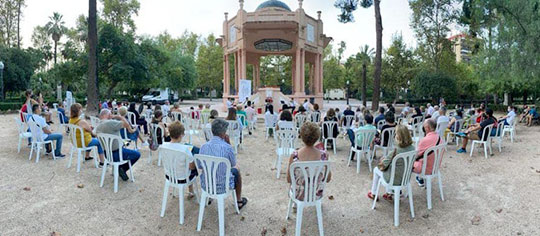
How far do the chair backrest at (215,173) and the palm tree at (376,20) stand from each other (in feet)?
48.5

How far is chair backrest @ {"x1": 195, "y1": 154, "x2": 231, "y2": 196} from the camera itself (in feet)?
10.3

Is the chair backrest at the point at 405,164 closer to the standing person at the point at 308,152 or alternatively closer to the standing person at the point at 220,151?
the standing person at the point at 308,152

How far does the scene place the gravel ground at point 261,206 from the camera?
3.44 metres

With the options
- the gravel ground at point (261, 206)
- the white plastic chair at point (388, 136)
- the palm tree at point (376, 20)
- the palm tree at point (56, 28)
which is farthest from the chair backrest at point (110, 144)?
the palm tree at point (56, 28)

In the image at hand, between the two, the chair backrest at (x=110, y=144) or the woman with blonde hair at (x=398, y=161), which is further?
the chair backrest at (x=110, y=144)

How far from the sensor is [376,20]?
16484 millimetres

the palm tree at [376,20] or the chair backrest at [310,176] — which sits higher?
the palm tree at [376,20]

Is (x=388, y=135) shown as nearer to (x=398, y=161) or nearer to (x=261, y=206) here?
(x=398, y=161)

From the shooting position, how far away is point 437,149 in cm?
386

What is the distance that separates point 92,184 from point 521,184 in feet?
21.8

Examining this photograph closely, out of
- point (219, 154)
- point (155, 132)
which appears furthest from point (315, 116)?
point (219, 154)

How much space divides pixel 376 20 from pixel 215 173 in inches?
622

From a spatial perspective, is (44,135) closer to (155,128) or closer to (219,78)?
(155,128)

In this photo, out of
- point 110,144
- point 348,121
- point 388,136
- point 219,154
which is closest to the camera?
point 219,154
